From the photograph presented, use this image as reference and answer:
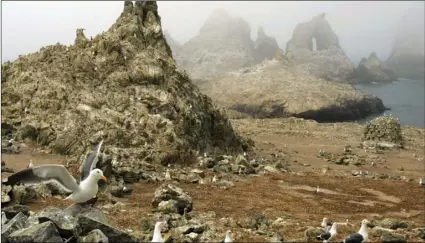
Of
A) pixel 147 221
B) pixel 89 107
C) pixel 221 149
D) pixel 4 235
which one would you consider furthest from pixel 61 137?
pixel 4 235

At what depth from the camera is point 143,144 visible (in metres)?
30.6

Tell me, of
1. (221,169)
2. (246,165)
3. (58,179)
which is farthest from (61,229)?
(246,165)

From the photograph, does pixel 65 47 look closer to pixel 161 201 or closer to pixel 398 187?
pixel 161 201

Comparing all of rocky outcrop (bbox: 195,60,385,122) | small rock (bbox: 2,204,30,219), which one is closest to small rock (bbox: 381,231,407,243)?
small rock (bbox: 2,204,30,219)

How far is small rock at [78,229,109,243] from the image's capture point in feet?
34.1

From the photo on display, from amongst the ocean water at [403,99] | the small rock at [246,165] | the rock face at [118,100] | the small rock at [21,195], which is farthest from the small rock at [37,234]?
the ocean water at [403,99]

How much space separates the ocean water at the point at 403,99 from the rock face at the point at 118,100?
77.1 meters

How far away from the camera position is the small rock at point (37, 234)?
33.0 feet

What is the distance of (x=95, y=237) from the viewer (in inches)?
413

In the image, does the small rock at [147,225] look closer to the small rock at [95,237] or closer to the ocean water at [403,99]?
the small rock at [95,237]

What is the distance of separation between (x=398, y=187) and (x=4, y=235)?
25.3 m

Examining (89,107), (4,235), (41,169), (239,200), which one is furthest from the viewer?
(89,107)

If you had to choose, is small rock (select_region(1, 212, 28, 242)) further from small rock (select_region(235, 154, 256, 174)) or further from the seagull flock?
small rock (select_region(235, 154, 256, 174))

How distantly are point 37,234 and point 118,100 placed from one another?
2376 cm
